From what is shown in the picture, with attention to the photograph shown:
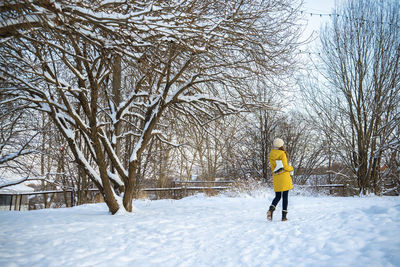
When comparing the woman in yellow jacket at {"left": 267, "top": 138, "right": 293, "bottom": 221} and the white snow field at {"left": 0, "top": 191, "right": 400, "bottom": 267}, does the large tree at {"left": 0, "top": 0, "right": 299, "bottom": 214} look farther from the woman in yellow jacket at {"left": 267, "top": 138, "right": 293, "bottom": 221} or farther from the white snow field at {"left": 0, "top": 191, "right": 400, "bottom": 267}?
the white snow field at {"left": 0, "top": 191, "right": 400, "bottom": 267}

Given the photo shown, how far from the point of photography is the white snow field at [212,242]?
2.93 metres

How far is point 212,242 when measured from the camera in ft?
12.3

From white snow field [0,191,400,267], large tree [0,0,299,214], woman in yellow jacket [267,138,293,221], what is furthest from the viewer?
woman in yellow jacket [267,138,293,221]

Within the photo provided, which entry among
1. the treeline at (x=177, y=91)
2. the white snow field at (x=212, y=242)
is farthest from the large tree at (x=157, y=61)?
the white snow field at (x=212, y=242)

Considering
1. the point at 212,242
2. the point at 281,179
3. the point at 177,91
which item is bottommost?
the point at 212,242

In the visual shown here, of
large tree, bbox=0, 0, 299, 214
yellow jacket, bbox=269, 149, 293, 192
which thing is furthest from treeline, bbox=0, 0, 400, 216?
yellow jacket, bbox=269, 149, 293, 192

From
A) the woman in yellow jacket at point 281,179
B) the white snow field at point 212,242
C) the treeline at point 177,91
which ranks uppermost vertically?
the treeline at point 177,91

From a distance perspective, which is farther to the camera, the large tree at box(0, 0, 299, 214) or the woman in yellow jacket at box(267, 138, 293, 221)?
the woman in yellow jacket at box(267, 138, 293, 221)

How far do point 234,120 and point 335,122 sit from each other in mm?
6571

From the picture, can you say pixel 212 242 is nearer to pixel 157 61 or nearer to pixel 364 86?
pixel 157 61

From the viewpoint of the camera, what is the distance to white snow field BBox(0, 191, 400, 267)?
2932 mm

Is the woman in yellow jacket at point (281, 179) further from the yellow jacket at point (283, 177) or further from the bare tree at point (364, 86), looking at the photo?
the bare tree at point (364, 86)

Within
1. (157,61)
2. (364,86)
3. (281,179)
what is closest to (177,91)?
(157,61)

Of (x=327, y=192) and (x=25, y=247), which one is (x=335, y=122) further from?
(x=25, y=247)
